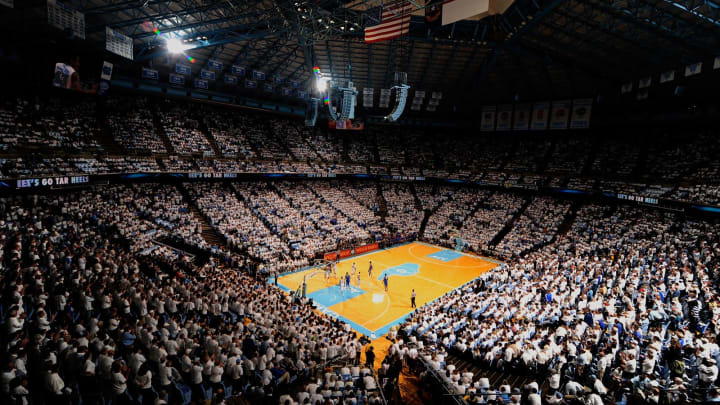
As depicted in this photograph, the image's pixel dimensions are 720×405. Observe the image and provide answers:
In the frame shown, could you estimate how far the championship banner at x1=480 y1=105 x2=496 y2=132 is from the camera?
47.1m

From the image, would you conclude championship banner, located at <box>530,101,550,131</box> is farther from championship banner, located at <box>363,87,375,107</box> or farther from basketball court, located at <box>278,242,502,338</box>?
basketball court, located at <box>278,242,502,338</box>

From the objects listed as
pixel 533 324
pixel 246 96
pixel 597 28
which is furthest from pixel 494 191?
pixel 246 96

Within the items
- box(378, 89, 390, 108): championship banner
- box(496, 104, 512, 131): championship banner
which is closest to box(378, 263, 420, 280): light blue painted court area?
box(378, 89, 390, 108): championship banner

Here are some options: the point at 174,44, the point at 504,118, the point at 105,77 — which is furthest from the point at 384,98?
the point at 105,77

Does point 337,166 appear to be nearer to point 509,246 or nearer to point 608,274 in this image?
point 509,246

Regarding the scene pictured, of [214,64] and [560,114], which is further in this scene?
[560,114]

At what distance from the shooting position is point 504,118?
151 ft

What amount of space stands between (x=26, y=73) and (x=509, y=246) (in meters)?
42.4

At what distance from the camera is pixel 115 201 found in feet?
87.5

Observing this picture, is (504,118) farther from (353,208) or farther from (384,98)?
(353,208)

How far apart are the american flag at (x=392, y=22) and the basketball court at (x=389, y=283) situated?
51.3 feet

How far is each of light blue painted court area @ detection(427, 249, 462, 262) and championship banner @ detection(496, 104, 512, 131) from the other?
70.4 ft

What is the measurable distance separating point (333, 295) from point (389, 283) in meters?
4.41

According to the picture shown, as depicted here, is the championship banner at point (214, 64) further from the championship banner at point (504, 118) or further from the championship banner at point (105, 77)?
the championship banner at point (504, 118)
